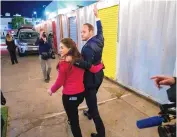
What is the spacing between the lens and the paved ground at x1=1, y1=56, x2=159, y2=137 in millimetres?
3035

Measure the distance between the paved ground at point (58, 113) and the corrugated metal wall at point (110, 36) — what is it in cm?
52

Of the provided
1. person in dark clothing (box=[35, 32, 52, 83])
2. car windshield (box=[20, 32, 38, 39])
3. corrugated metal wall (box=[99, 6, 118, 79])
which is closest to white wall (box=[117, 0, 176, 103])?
corrugated metal wall (box=[99, 6, 118, 79])

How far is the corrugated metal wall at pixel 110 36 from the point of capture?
5.02m

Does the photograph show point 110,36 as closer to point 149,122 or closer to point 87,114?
point 87,114

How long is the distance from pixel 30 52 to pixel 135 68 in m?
8.83

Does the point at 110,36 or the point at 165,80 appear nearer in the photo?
the point at 165,80

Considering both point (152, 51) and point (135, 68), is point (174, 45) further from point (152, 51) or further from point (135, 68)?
point (135, 68)

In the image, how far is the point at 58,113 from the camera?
3691 mm

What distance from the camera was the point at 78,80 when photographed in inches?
88.0

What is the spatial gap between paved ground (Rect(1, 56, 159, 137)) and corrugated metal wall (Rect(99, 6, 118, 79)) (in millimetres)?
518

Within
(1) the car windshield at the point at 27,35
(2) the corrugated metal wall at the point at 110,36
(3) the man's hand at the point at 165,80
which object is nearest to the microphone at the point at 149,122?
(3) the man's hand at the point at 165,80

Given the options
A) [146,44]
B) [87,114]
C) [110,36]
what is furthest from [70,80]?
[110,36]

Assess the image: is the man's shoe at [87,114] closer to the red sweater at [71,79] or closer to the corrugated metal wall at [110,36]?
the red sweater at [71,79]

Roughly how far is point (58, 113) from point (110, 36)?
113 inches
